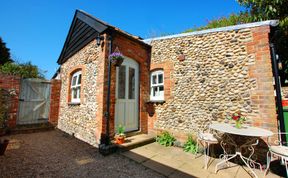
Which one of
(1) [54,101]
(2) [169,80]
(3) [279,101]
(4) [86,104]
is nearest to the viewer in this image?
(3) [279,101]

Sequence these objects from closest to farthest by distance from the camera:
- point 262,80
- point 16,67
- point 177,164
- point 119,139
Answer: point 177,164 < point 262,80 < point 119,139 < point 16,67

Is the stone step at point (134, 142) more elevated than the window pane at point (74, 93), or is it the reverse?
the window pane at point (74, 93)

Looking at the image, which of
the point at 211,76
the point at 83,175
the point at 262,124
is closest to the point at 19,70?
the point at 83,175

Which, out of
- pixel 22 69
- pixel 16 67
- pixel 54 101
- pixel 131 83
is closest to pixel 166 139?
pixel 131 83

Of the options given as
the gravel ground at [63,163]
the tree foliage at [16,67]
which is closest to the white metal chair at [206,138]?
the gravel ground at [63,163]

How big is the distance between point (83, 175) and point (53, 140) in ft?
10.4

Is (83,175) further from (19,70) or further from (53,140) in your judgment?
(19,70)

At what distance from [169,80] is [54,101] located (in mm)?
5975

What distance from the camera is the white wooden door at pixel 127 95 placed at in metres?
5.06

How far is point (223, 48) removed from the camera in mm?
4469

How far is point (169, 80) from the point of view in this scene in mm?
5453

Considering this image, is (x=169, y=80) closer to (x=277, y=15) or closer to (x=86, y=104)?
(x=86, y=104)

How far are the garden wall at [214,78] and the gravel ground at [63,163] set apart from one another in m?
2.35

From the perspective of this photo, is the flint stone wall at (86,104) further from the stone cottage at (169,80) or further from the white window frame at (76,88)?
the white window frame at (76,88)
